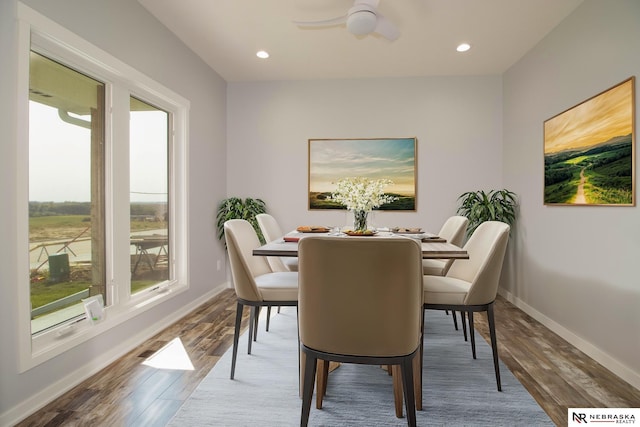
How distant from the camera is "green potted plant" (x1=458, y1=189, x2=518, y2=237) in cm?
395

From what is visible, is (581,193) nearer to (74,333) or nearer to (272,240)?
(272,240)

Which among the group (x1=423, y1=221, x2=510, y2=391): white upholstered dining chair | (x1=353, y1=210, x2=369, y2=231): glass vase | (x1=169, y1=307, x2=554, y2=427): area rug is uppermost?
(x1=353, y1=210, x2=369, y2=231): glass vase

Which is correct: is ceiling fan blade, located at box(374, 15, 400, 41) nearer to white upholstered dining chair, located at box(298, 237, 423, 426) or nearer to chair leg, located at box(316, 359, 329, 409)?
white upholstered dining chair, located at box(298, 237, 423, 426)

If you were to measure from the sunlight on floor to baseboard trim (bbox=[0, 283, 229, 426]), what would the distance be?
0.83 feet

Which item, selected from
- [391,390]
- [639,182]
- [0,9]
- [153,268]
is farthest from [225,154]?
[639,182]

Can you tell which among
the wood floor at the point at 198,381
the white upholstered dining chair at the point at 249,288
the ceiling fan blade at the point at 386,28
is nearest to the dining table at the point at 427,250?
the white upholstered dining chair at the point at 249,288

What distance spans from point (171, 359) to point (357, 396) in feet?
4.44

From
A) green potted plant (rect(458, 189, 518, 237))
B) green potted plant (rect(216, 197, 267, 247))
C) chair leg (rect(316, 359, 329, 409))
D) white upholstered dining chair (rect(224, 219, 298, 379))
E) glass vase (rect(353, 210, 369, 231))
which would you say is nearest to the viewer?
chair leg (rect(316, 359, 329, 409))

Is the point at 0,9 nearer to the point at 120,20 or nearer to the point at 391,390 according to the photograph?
the point at 120,20

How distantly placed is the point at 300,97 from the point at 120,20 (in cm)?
237

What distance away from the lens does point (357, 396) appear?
2.02 m

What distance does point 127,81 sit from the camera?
9.06ft

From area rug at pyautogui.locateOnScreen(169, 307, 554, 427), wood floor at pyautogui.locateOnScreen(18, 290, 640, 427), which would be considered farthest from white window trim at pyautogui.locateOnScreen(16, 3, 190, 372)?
area rug at pyautogui.locateOnScreen(169, 307, 554, 427)

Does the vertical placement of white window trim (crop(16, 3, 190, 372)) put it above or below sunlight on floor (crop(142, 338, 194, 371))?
above
